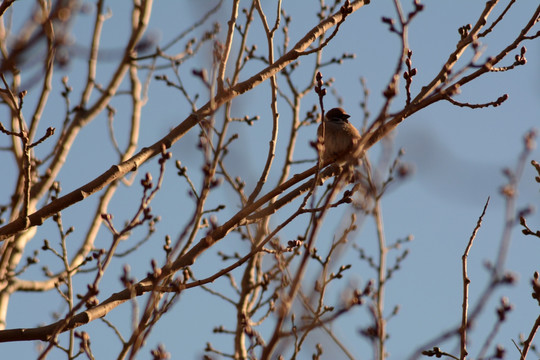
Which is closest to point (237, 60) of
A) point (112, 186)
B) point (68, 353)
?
point (112, 186)

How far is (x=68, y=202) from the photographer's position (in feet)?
10.2

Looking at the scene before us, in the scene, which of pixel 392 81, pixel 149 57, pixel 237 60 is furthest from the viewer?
pixel 149 57

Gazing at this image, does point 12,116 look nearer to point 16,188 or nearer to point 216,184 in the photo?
point 16,188

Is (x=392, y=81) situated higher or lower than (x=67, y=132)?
lower

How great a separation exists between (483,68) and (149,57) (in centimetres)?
385

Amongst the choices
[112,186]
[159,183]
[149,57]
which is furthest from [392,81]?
[149,57]

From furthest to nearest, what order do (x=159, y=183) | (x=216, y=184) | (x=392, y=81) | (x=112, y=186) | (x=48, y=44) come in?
(x=112, y=186) → (x=48, y=44) → (x=216, y=184) → (x=159, y=183) → (x=392, y=81)

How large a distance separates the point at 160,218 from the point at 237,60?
74.1 inches

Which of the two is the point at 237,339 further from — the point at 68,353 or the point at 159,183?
the point at 159,183

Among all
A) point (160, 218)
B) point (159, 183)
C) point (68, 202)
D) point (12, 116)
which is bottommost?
A: point (159, 183)

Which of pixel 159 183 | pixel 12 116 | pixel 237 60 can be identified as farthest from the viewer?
pixel 12 116

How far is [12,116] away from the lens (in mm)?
5426

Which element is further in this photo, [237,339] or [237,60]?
[237,339]

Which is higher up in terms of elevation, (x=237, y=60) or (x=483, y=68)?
(x=237, y=60)
